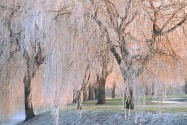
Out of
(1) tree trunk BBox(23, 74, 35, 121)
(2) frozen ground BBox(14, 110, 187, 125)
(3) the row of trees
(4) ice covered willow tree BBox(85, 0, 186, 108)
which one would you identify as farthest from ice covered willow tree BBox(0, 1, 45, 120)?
(4) ice covered willow tree BBox(85, 0, 186, 108)

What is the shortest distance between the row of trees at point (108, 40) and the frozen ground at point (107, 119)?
92cm

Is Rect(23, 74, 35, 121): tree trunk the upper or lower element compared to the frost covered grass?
upper

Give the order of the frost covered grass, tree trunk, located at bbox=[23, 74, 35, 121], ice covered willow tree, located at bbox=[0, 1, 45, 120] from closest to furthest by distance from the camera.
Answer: the frost covered grass
ice covered willow tree, located at bbox=[0, 1, 45, 120]
tree trunk, located at bbox=[23, 74, 35, 121]

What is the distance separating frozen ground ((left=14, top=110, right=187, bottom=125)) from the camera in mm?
11031

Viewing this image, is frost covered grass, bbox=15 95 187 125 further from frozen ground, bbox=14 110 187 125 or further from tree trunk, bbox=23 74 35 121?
tree trunk, bbox=23 74 35 121

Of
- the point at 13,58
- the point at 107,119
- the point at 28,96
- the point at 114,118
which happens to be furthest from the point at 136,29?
the point at 28,96

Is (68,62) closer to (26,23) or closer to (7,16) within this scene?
(26,23)

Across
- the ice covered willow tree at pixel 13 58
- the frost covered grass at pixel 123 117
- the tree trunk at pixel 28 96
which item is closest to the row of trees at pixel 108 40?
the frost covered grass at pixel 123 117

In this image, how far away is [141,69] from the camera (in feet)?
32.9

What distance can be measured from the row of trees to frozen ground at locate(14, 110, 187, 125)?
36.1 inches

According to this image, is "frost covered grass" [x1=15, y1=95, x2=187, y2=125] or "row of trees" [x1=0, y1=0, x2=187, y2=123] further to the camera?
"frost covered grass" [x1=15, y1=95, x2=187, y2=125]

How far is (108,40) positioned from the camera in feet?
35.3

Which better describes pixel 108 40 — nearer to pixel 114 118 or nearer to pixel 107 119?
pixel 114 118

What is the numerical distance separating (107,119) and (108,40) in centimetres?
342
